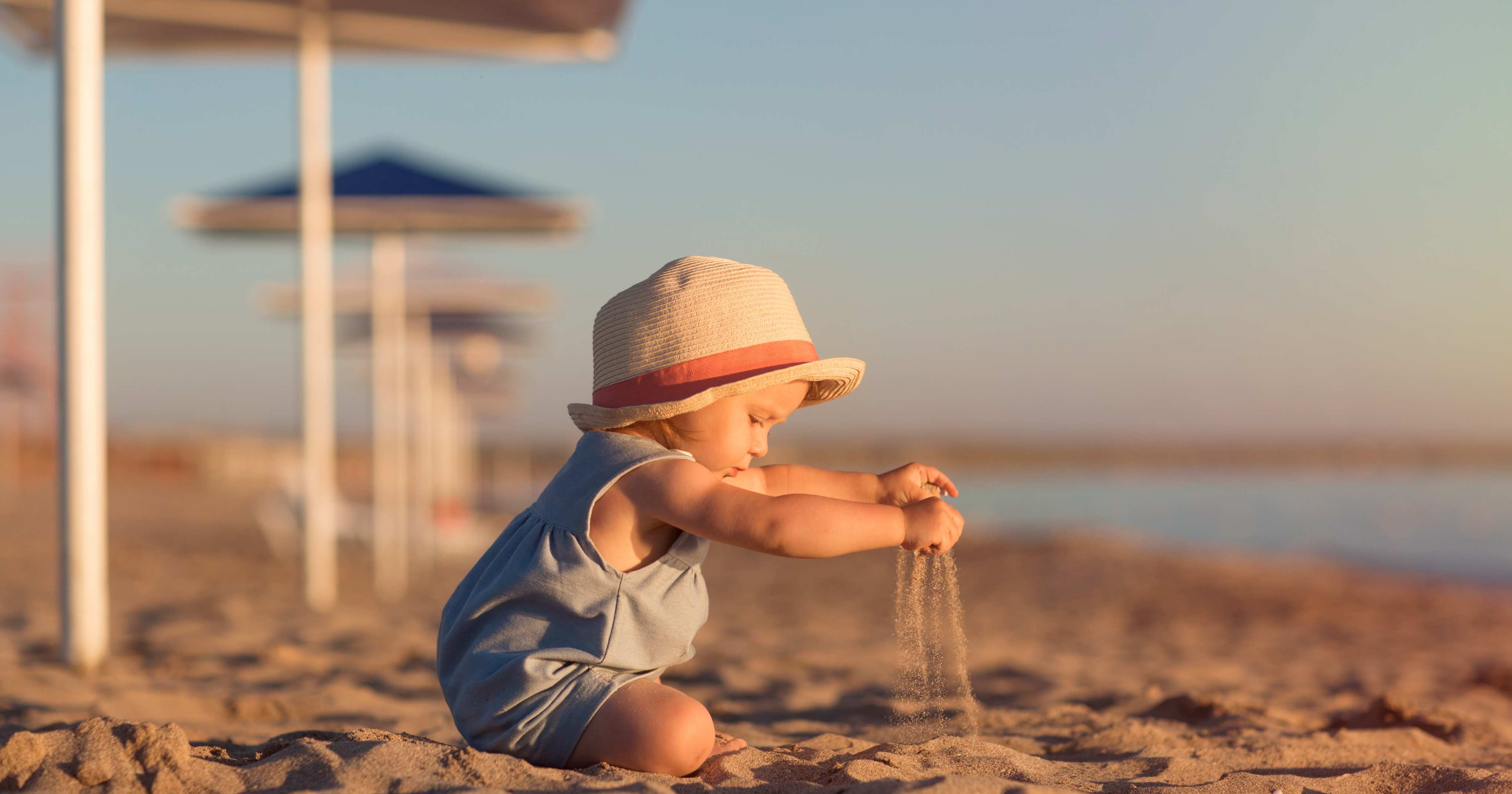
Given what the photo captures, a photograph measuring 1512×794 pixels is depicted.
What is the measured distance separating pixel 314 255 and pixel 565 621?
6.02 m

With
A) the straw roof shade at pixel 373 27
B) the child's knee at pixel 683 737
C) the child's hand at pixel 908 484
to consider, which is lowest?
the child's knee at pixel 683 737

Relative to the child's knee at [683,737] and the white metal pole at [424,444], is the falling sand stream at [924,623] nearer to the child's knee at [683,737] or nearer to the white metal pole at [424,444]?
the child's knee at [683,737]

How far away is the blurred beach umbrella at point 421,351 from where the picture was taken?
10.7 m

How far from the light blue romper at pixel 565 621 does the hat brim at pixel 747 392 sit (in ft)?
0.15

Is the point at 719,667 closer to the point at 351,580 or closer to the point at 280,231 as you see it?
the point at 280,231

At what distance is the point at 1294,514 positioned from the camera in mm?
29297

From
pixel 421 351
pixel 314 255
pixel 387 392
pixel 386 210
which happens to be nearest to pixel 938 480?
pixel 314 255

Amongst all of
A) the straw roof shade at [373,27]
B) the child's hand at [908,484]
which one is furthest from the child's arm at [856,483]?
the straw roof shade at [373,27]

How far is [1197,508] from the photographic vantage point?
111 feet

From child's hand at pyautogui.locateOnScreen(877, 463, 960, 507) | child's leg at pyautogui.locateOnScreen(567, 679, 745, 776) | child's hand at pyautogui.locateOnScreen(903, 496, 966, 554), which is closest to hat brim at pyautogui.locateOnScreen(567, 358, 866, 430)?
child's hand at pyautogui.locateOnScreen(877, 463, 960, 507)

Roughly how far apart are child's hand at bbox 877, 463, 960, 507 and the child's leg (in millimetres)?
617

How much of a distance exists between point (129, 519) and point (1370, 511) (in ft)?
92.3

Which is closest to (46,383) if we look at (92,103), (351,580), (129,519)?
(129,519)

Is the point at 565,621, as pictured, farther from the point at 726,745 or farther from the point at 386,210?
the point at 386,210
